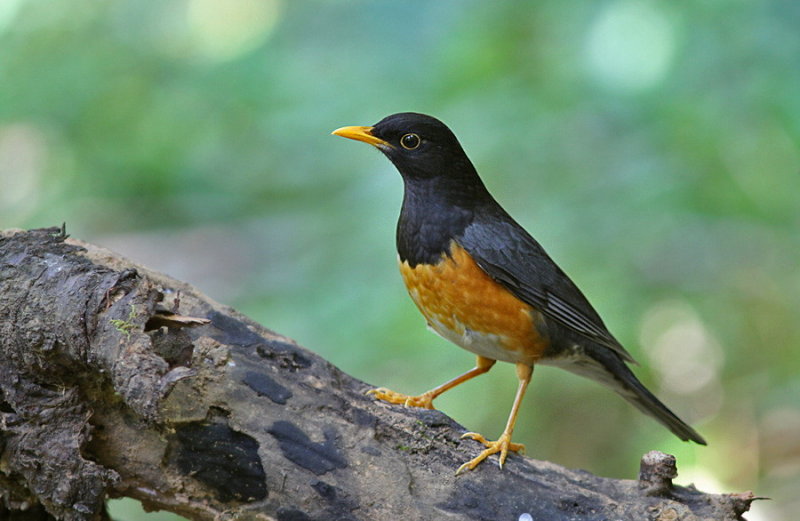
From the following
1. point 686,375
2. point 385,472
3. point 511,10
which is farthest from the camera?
point 686,375

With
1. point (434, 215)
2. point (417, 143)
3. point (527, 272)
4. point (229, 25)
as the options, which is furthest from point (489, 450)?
point (229, 25)

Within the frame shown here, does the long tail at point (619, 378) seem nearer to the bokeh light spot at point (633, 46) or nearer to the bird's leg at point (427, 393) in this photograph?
the bird's leg at point (427, 393)

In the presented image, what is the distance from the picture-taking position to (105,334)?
3.44 meters

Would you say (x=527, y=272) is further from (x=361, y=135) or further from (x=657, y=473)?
(x=657, y=473)

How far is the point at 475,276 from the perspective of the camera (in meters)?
4.83

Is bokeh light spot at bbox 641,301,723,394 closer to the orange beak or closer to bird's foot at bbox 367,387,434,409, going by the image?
bird's foot at bbox 367,387,434,409

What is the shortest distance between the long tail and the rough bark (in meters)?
1.45

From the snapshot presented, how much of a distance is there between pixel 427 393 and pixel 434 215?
103 cm

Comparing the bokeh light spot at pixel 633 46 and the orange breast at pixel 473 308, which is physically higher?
the bokeh light spot at pixel 633 46

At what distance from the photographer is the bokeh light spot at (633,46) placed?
558 centimetres

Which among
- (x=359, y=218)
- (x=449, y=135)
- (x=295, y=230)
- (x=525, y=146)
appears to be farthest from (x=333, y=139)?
(x=449, y=135)

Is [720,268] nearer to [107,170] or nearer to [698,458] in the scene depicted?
[698,458]

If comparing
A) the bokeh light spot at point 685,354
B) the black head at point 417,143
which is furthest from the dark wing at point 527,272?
the bokeh light spot at point 685,354

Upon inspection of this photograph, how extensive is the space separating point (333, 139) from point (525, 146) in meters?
2.26
